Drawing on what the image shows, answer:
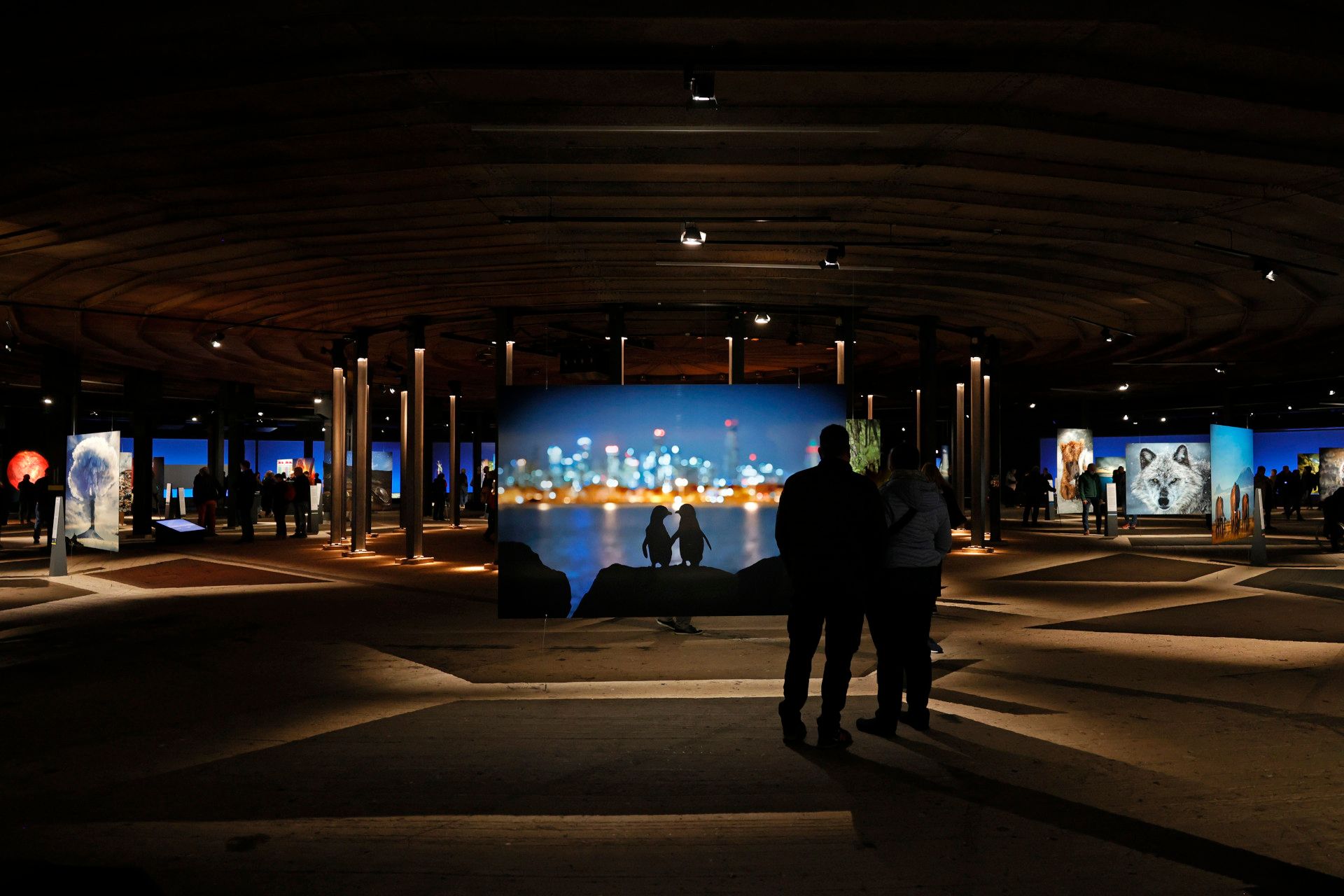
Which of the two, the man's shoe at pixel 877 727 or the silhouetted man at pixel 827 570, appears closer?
the silhouetted man at pixel 827 570

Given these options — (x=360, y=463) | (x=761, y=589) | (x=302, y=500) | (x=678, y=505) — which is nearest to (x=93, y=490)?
(x=360, y=463)

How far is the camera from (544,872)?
3.92 meters

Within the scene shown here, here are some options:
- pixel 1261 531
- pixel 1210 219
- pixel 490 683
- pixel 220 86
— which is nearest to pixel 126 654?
pixel 490 683

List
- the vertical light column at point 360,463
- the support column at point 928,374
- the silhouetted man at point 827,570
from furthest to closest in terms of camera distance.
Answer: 1. the vertical light column at point 360,463
2. the support column at point 928,374
3. the silhouetted man at point 827,570

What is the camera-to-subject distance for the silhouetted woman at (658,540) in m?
8.81

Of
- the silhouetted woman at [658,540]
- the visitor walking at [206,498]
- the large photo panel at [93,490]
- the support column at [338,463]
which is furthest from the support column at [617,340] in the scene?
the visitor walking at [206,498]

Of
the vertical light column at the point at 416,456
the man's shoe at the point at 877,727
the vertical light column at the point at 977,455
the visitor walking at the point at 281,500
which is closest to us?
the man's shoe at the point at 877,727

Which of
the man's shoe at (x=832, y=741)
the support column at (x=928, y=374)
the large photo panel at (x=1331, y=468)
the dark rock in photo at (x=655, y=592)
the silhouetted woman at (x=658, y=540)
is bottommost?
the man's shoe at (x=832, y=741)

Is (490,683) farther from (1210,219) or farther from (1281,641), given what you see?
(1210,219)

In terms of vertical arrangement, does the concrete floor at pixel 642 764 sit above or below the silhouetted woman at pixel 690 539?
below

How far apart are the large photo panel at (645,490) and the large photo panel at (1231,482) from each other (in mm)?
12189

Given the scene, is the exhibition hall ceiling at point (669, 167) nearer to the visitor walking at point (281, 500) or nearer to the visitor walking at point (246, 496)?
the visitor walking at point (246, 496)

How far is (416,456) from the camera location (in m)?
18.6

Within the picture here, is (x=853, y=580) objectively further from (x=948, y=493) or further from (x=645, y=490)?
(x=645, y=490)
